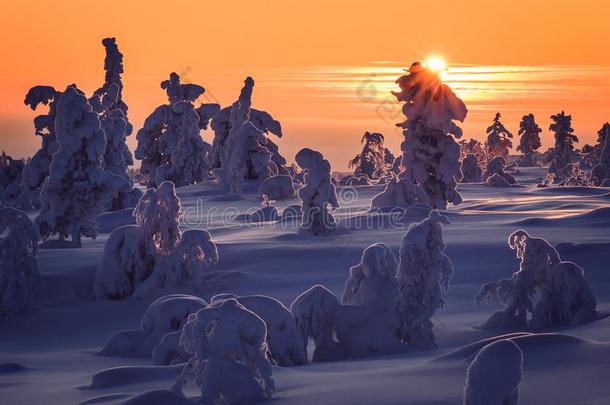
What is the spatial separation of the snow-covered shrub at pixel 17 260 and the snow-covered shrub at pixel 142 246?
171 cm

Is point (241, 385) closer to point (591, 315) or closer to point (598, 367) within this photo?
point (598, 367)

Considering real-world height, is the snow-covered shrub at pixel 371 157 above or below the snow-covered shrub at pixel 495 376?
above

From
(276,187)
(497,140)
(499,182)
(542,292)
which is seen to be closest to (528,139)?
(497,140)

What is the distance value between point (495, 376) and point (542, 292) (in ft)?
26.1

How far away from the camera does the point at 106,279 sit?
21781 millimetres

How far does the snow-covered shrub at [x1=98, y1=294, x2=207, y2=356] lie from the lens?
14.8m

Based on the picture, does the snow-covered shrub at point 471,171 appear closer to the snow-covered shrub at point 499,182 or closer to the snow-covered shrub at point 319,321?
the snow-covered shrub at point 499,182

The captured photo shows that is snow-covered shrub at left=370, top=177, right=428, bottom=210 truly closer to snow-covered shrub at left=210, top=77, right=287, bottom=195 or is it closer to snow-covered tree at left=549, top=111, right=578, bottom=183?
snow-covered shrub at left=210, top=77, right=287, bottom=195

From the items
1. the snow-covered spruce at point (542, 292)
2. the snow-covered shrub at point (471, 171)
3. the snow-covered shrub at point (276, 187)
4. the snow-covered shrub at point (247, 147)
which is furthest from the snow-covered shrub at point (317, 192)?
the snow-covered shrub at point (471, 171)

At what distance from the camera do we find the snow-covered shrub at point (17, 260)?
20375mm

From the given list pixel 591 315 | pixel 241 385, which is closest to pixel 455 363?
pixel 241 385

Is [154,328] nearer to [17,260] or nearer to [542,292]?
[542,292]

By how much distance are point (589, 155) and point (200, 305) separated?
74.7 metres

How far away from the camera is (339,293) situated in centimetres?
1920
